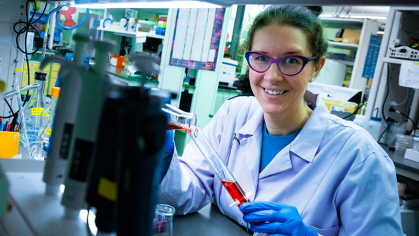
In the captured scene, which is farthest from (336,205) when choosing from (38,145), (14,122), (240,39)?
(14,122)

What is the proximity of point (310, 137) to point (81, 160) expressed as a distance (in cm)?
100

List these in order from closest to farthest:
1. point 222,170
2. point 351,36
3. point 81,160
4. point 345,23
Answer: point 81,160
point 222,170
point 351,36
point 345,23

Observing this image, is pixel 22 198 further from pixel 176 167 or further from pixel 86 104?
pixel 176 167

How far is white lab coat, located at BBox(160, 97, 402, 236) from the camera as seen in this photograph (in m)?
1.08

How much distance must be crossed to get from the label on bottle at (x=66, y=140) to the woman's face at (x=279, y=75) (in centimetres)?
88

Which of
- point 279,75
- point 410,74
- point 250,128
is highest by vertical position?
point 410,74

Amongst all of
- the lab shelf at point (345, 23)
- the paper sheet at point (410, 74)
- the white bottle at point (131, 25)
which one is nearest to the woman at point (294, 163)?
the paper sheet at point (410, 74)

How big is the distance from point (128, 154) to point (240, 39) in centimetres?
137

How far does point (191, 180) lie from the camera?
130 centimetres

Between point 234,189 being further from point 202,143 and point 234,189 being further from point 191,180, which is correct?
point 191,180

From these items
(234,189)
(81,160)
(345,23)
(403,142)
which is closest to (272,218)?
(234,189)

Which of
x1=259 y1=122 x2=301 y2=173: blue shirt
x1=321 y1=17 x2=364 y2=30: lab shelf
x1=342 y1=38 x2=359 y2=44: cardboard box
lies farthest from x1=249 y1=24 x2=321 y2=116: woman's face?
x1=321 y1=17 x2=364 y2=30: lab shelf

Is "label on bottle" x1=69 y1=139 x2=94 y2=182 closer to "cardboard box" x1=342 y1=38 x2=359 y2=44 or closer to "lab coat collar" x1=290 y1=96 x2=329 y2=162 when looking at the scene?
"lab coat collar" x1=290 y1=96 x2=329 y2=162

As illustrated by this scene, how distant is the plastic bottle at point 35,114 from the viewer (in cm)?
103
